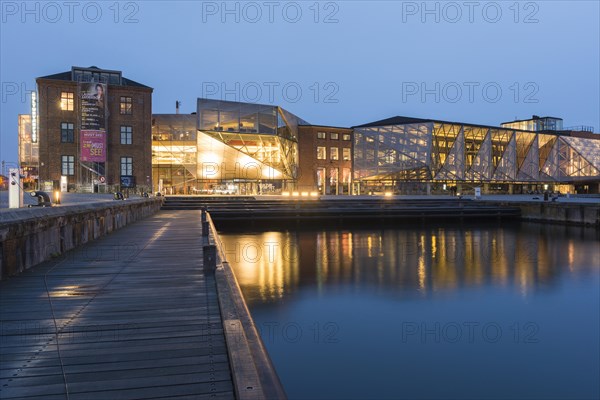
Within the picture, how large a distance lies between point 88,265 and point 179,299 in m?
4.14

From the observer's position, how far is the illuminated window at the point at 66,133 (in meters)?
45.2

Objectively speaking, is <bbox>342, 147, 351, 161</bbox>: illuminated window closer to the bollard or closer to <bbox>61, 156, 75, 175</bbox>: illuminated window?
<bbox>61, 156, 75, 175</bbox>: illuminated window

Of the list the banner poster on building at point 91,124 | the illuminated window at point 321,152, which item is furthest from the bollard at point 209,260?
the illuminated window at point 321,152

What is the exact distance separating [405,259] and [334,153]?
4764 centimetres

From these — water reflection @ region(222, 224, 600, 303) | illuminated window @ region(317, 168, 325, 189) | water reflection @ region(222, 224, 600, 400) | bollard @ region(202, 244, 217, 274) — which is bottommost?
water reflection @ region(222, 224, 600, 400)

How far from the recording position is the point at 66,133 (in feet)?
149

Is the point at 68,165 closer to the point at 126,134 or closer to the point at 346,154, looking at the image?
the point at 126,134

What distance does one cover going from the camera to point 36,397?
3.48 meters

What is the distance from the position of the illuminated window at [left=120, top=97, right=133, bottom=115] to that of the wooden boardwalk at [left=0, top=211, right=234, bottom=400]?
136ft

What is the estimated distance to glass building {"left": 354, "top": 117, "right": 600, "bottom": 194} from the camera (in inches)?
2552

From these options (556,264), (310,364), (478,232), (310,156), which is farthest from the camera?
(310,156)

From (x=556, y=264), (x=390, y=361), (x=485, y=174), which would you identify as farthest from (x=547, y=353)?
(x=485, y=174)

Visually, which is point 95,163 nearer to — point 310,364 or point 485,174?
point 310,364

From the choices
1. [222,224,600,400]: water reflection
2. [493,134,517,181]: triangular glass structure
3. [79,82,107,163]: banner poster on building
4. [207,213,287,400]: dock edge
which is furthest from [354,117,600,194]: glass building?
[207,213,287,400]: dock edge
